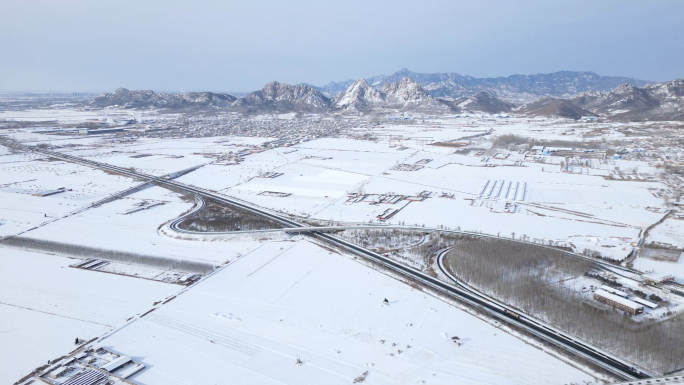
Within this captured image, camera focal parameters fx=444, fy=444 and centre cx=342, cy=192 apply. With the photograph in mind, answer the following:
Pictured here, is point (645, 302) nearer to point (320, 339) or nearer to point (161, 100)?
point (320, 339)

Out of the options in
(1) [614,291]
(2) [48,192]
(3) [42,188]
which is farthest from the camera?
(3) [42,188]

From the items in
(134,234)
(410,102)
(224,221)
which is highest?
(410,102)

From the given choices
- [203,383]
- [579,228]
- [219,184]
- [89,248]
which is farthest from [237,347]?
[219,184]

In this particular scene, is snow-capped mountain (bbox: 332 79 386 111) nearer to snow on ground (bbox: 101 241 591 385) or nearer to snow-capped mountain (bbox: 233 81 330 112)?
snow-capped mountain (bbox: 233 81 330 112)

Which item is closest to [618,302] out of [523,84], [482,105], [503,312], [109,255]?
[503,312]

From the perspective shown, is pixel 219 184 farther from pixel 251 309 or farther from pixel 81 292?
pixel 251 309

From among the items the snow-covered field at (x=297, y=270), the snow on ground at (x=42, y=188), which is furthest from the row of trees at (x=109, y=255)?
the snow on ground at (x=42, y=188)
